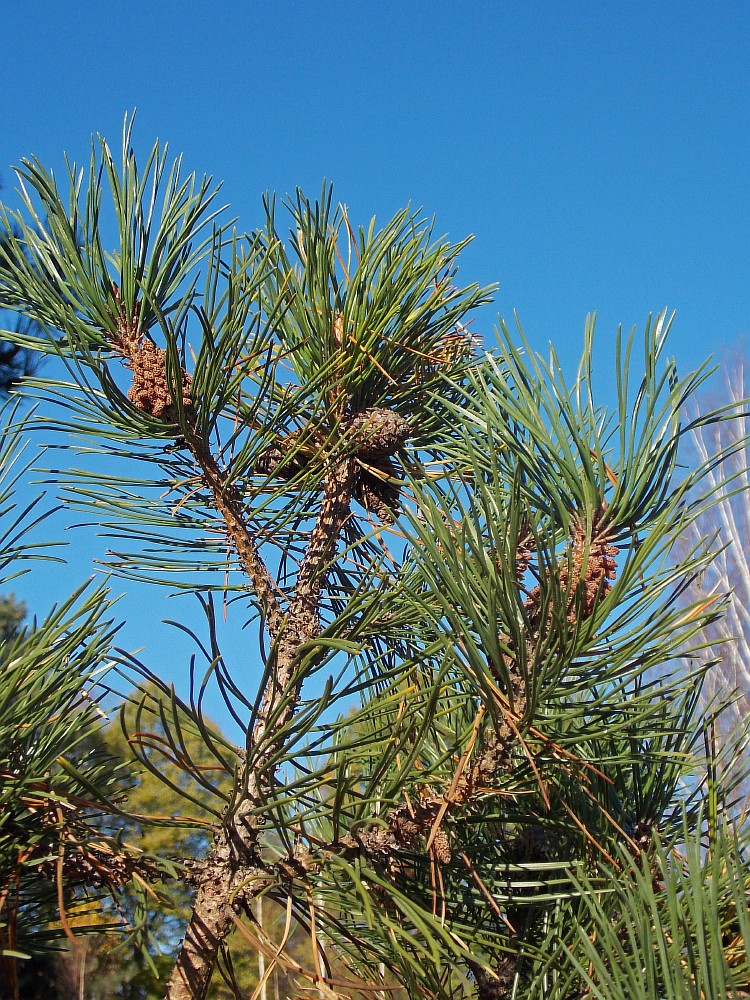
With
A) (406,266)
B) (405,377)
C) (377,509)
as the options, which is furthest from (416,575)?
(406,266)

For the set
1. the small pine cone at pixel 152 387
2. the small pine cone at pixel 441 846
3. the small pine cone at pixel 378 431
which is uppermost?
the small pine cone at pixel 152 387

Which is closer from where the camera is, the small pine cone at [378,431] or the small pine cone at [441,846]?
the small pine cone at [441,846]

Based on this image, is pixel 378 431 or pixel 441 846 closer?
pixel 441 846

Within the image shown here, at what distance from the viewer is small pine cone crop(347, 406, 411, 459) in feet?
2.45

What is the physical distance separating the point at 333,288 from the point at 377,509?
8.5 inches

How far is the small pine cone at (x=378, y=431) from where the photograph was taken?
2.45 feet

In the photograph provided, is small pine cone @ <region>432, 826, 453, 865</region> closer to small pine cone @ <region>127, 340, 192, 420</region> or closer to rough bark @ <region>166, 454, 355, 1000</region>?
rough bark @ <region>166, 454, 355, 1000</region>

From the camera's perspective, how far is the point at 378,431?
75 cm

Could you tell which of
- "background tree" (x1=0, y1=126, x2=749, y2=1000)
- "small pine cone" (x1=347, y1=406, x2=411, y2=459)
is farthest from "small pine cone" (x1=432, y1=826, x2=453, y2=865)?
"small pine cone" (x1=347, y1=406, x2=411, y2=459)

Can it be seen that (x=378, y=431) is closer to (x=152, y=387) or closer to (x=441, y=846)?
(x=152, y=387)

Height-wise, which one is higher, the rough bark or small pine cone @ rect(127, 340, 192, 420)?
small pine cone @ rect(127, 340, 192, 420)

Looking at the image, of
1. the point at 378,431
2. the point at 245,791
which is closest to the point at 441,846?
the point at 245,791

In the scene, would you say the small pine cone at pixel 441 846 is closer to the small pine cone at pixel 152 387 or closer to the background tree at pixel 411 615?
the background tree at pixel 411 615

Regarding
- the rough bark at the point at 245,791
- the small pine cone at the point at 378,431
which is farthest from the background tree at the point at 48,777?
the small pine cone at the point at 378,431
